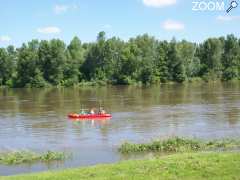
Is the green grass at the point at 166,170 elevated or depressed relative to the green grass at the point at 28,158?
elevated

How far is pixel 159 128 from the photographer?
45.8m

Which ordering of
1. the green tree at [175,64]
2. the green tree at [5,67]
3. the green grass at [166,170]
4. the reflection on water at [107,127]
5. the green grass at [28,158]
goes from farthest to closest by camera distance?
the green tree at [5,67] → the green tree at [175,64] → the reflection on water at [107,127] → the green grass at [28,158] → the green grass at [166,170]

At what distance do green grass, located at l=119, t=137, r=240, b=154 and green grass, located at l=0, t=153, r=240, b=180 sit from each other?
8.60m

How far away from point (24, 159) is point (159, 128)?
58.7 feet

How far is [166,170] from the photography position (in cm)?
2081

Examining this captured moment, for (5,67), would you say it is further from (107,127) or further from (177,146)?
(177,146)

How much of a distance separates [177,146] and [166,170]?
11579 mm

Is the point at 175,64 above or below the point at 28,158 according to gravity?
above

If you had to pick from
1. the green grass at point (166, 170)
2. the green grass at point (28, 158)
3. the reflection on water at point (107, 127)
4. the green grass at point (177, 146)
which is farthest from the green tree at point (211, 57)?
the green grass at point (166, 170)

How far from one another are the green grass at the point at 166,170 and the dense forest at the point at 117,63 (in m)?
112

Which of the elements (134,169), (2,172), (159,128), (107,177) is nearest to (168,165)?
(134,169)

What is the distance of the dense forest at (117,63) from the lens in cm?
13862

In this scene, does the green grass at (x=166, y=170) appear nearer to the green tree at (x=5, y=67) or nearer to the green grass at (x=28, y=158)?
the green grass at (x=28, y=158)

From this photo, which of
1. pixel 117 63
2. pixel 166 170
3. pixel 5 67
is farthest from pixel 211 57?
pixel 166 170
